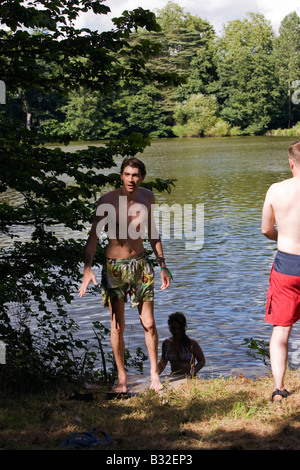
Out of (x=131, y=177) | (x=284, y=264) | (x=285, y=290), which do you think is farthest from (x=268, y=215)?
(x=131, y=177)

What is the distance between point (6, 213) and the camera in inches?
270

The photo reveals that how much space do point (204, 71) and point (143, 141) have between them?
326ft

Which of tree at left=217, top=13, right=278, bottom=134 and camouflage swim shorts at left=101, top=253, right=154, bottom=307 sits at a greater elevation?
tree at left=217, top=13, right=278, bottom=134

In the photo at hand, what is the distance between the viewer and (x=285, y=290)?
4.89 metres

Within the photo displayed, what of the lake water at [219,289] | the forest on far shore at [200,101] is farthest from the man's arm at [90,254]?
the forest on far shore at [200,101]

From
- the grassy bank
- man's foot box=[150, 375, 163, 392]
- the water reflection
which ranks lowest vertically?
the water reflection

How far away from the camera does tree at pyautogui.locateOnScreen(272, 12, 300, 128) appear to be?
95000 millimetres

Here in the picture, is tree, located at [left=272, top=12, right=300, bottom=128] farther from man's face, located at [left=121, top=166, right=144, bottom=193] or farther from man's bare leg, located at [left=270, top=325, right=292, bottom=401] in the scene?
man's bare leg, located at [left=270, top=325, right=292, bottom=401]

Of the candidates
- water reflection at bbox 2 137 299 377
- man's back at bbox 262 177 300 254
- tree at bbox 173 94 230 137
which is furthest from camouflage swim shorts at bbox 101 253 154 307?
tree at bbox 173 94 230 137

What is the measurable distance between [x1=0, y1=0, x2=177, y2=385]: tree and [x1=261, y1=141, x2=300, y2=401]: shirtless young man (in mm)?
2222

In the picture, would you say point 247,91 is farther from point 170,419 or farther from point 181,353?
point 170,419

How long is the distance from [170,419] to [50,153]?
10.5 feet

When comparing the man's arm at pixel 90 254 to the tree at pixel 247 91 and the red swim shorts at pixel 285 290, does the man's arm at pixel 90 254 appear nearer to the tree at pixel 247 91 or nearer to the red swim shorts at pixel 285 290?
the red swim shorts at pixel 285 290

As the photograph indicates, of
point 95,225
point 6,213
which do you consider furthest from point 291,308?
point 6,213
